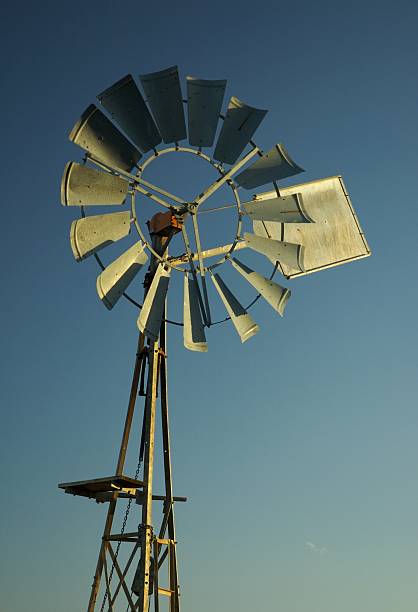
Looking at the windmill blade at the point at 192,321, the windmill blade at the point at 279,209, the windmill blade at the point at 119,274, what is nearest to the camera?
the windmill blade at the point at 119,274

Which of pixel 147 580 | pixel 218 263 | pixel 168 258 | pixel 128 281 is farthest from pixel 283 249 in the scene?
pixel 147 580

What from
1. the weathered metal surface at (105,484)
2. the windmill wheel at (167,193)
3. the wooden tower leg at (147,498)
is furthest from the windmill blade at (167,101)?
the weathered metal surface at (105,484)

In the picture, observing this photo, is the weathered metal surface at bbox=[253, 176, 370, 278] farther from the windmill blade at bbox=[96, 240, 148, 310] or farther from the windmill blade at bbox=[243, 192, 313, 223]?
the windmill blade at bbox=[96, 240, 148, 310]

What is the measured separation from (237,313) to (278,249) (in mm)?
1342

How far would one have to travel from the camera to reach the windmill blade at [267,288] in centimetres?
1170

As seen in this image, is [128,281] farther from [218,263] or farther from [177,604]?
[177,604]

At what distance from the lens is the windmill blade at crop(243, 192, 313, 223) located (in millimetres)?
11930

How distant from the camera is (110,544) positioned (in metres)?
11.1

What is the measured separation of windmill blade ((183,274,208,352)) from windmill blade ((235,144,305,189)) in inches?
77.1

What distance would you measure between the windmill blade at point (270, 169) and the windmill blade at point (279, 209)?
34 centimetres

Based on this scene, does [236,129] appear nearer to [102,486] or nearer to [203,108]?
[203,108]

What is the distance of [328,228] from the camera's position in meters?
13.8

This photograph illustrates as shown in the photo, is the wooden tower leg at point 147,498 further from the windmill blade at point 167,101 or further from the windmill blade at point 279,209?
the windmill blade at point 167,101

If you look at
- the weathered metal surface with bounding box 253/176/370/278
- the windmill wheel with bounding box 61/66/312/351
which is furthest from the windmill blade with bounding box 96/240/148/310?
the weathered metal surface with bounding box 253/176/370/278
